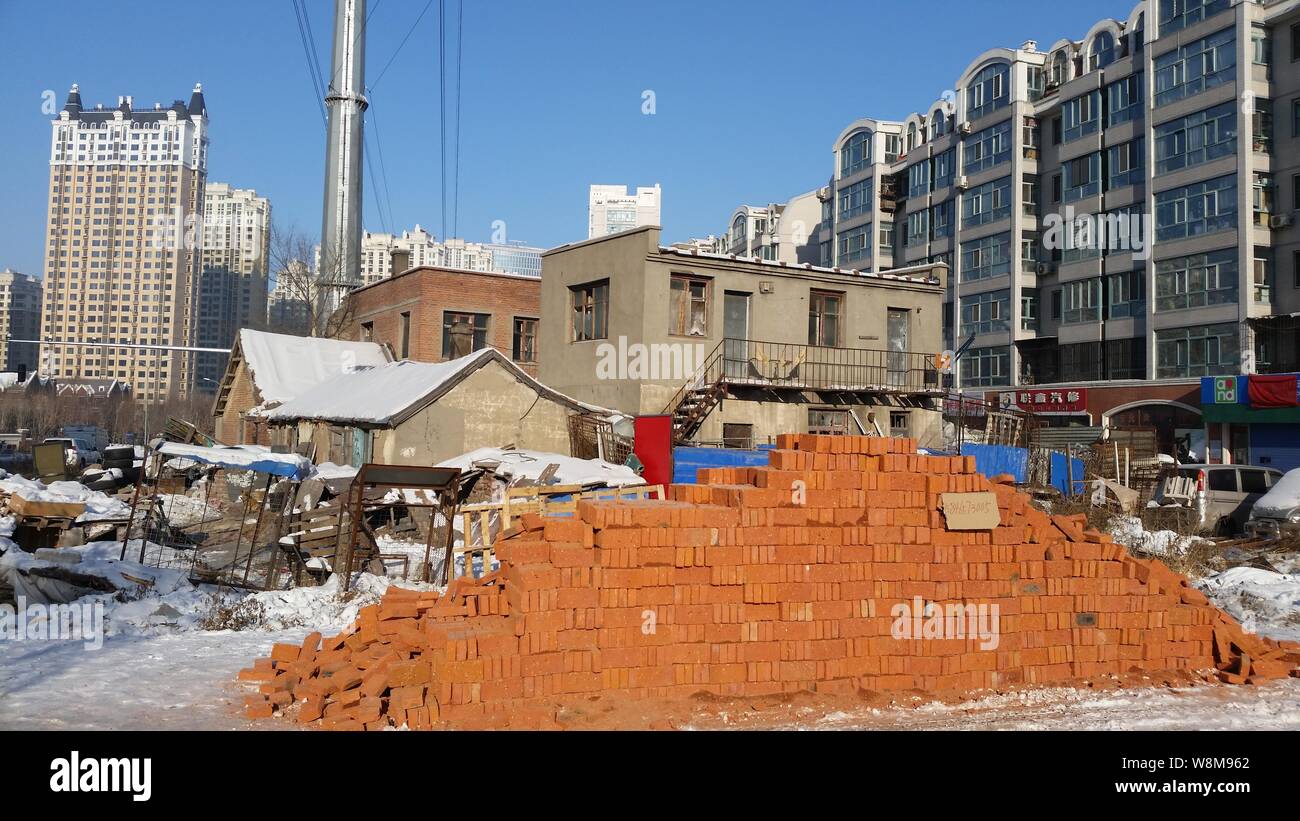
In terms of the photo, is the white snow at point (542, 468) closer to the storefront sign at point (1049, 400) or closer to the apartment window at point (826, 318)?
the apartment window at point (826, 318)

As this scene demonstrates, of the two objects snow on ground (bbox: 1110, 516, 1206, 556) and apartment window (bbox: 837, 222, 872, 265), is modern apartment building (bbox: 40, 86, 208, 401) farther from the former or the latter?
snow on ground (bbox: 1110, 516, 1206, 556)

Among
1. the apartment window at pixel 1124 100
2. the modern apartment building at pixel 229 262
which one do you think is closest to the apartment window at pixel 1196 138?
the apartment window at pixel 1124 100

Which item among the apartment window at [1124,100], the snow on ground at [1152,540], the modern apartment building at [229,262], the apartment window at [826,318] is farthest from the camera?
the modern apartment building at [229,262]

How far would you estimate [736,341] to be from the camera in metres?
25.4

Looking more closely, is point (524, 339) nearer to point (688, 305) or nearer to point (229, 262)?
point (688, 305)

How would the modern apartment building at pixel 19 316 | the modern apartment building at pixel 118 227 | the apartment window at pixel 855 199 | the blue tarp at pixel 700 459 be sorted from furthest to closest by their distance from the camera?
the modern apartment building at pixel 19 316 < the modern apartment building at pixel 118 227 < the apartment window at pixel 855 199 < the blue tarp at pixel 700 459

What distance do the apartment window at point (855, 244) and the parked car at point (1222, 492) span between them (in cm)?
3870

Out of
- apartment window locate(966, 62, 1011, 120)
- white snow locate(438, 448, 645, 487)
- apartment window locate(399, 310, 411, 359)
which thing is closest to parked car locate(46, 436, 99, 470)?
apartment window locate(399, 310, 411, 359)

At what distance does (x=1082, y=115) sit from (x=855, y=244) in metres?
18.4

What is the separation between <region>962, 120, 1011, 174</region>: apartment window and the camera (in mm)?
47312

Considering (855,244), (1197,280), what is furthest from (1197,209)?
(855,244)

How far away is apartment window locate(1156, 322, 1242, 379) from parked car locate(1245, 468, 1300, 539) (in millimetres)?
18842

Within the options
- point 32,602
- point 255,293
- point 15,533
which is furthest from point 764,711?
point 255,293

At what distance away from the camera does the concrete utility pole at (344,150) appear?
44562 millimetres
